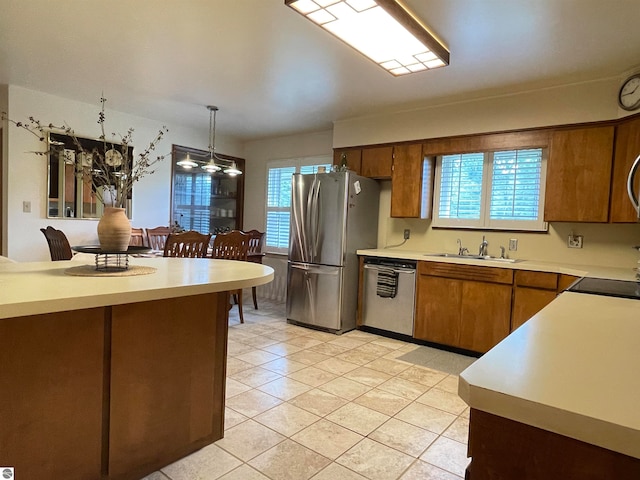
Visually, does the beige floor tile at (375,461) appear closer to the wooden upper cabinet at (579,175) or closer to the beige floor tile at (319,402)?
the beige floor tile at (319,402)

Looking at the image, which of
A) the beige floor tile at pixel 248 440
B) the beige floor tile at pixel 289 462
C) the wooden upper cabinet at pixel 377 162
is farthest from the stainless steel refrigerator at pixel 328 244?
the beige floor tile at pixel 289 462

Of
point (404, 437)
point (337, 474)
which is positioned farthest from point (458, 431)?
point (337, 474)

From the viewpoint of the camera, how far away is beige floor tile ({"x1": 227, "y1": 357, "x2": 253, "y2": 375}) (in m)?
2.95

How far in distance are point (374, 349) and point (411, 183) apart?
176cm

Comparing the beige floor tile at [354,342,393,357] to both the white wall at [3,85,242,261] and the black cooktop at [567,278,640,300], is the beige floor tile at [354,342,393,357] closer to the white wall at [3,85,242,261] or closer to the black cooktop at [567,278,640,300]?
the black cooktop at [567,278,640,300]

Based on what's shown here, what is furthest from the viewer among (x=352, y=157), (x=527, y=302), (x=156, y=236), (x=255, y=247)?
(x=255, y=247)

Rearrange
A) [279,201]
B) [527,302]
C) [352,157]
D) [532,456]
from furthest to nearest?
1. [279,201]
2. [352,157]
3. [527,302]
4. [532,456]

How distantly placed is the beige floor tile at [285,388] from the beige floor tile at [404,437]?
645mm

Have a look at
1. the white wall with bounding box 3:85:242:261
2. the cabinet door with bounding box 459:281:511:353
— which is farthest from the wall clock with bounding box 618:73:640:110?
the white wall with bounding box 3:85:242:261

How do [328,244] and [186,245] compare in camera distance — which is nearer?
[186,245]

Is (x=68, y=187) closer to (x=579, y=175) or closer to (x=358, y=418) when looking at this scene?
(x=358, y=418)

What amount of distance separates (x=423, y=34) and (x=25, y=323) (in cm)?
251

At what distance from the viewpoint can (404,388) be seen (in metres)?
2.74

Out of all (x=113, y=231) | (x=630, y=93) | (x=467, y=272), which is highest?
(x=630, y=93)
